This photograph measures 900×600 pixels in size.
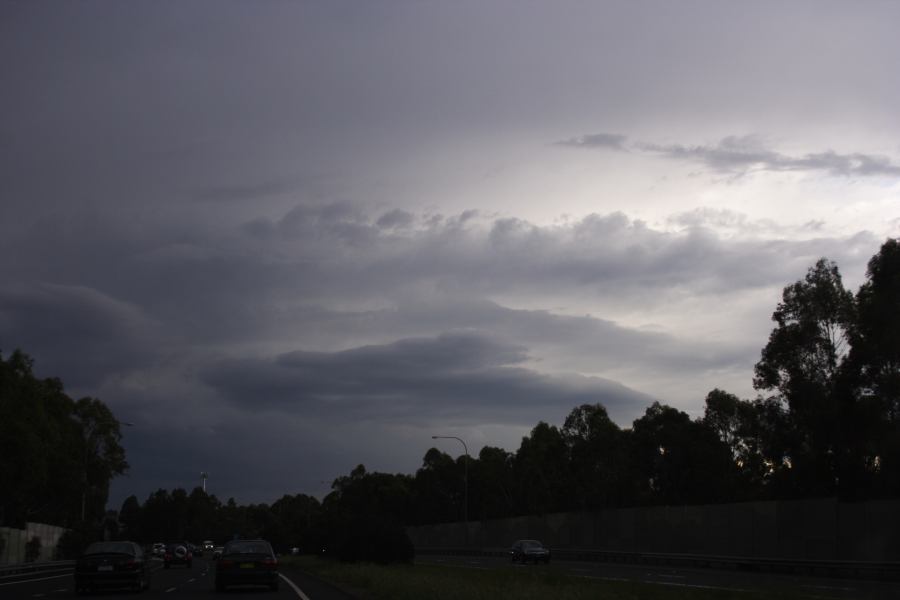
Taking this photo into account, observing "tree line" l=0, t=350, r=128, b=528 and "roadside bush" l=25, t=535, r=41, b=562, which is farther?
"roadside bush" l=25, t=535, r=41, b=562

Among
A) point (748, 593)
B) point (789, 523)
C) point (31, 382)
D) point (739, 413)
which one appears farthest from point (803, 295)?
point (31, 382)

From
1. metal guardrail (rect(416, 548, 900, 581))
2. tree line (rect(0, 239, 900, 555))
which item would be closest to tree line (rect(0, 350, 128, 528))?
tree line (rect(0, 239, 900, 555))

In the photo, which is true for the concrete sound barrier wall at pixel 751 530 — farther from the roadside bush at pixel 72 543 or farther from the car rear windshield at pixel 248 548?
the roadside bush at pixel 72 543

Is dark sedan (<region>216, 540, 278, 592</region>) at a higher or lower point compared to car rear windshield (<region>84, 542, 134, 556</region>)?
lower

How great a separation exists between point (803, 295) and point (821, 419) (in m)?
8.52

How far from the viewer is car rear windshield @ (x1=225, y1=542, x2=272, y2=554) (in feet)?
98.6

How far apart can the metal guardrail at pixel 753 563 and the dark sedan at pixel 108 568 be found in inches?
1071

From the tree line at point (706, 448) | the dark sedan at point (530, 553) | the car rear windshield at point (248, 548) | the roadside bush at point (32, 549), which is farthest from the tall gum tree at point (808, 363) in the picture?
the roadside bush at point (32, 549)

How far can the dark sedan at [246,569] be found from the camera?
29.2m

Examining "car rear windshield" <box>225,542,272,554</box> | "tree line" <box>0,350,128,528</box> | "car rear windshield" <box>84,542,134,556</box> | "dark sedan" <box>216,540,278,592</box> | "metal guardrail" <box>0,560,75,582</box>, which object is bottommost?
"metal guardrail" <box>0,560,75,582</box>

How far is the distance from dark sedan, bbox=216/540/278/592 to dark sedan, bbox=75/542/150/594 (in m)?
2.51

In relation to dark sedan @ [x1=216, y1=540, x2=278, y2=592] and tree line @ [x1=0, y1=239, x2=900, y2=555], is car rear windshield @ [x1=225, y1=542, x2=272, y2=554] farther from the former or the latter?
tree line @ [x1=0, y1=239, x2=900, y2=555]

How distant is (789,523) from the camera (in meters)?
47.5

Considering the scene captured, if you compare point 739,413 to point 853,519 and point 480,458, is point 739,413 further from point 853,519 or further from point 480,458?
point 480,458
